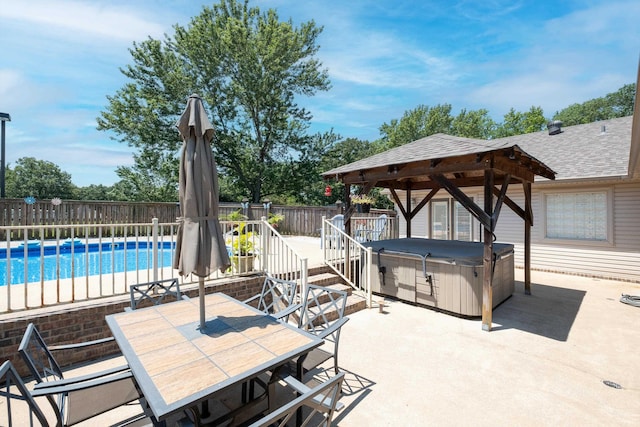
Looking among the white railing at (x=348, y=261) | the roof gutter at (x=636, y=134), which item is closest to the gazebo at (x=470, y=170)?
the white railing at (x=348, y=261)

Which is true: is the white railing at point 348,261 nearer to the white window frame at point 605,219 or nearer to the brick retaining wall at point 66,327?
the brick retaining wall at point 66,327

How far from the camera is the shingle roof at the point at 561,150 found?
528 cm

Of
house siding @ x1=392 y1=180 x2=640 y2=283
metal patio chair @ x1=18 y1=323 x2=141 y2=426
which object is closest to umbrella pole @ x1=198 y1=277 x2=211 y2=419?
metal patio chair @ x1=18 y1=323 x2=141 y2=426

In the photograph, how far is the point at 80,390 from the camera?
1933 millimetres

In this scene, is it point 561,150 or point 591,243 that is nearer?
point 591,243

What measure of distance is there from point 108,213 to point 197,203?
13.8 meters

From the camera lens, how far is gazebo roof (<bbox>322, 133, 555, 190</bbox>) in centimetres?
464

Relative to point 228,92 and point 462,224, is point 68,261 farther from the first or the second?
point 228,92

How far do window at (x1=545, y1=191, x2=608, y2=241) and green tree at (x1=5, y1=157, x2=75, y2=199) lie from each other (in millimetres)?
49003

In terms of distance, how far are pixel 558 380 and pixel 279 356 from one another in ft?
10.8

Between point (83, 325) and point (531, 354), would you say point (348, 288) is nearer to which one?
point (531, 354)

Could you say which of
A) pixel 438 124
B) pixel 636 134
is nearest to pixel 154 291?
pixel 636 134

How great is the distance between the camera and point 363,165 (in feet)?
20.9

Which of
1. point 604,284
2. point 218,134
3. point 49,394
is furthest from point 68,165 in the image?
point 604,284
